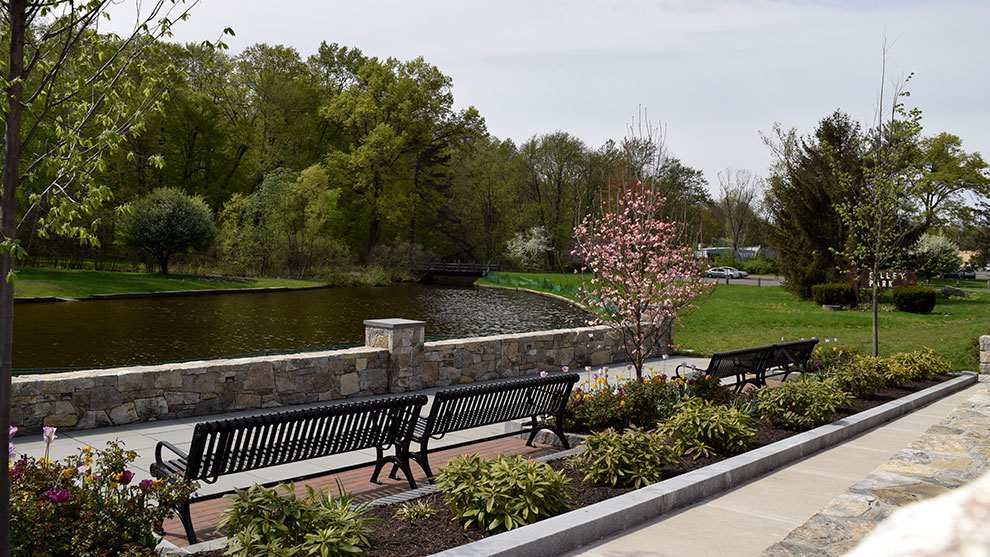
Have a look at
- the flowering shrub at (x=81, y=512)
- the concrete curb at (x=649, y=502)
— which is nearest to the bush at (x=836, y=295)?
the concrete curb at (x=649, y=502)

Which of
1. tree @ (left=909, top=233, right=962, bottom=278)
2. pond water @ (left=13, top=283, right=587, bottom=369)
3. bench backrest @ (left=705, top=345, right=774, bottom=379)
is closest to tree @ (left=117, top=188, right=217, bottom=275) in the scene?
pond water @ (left=13, top=283, right=587, bottom=369)

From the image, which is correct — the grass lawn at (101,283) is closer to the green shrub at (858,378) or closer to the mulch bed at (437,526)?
the mulch bed at (437,526)

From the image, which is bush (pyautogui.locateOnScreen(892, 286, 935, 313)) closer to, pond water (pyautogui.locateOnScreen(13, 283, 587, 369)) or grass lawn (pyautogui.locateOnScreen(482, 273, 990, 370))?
grass lawn (pyautogui.locateOnScreen(482, 273, 990, 370))

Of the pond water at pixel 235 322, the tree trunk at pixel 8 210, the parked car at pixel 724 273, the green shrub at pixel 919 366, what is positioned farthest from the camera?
the parked car at pixel 724 273

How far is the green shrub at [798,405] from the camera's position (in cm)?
793

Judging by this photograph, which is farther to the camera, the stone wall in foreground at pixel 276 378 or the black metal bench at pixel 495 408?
the stone wall in foreground at pixel 276 378

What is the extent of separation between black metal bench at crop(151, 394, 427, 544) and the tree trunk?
47.1 inches

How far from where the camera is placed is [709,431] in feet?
22.2

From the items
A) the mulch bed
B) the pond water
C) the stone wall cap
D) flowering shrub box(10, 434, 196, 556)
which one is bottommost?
the pond water

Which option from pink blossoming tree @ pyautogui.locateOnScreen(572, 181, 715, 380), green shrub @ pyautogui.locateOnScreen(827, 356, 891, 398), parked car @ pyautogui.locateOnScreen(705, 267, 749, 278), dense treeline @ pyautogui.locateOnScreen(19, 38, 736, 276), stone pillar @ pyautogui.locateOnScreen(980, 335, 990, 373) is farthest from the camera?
parked car @ pyautogui.locateOnScreen(705, 267, 749, 278)

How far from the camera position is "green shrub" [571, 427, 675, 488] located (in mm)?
5721

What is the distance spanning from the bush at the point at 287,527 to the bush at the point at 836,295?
2725 centimetres

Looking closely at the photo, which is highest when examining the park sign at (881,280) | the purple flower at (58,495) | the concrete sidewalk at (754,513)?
the park sign at (881,280)

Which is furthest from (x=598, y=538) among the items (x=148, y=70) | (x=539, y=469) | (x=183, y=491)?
(x=148, y=70)
